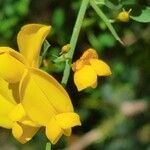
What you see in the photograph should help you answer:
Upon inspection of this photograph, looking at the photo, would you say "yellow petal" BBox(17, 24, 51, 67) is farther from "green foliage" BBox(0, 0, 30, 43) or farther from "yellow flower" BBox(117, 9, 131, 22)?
"green foliage" BBox(0, 0, 30, 43)

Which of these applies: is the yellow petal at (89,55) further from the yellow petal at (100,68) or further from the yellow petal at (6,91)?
the yellow petal at (6,91)

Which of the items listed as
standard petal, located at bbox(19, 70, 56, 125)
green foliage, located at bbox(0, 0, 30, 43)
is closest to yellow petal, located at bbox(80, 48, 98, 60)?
standard petal, located at bbox(19, 70, 56, 125)

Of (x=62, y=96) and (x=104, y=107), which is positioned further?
(x=104, y=107)

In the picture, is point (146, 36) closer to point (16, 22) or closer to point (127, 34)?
point (127, 34)

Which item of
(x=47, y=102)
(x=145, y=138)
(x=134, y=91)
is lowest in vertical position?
(x=145, y=138)

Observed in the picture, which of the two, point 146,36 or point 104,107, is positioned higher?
point 146,36

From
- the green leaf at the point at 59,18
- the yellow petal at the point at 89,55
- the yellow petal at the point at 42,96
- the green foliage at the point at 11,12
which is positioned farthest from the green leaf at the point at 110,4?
the green leaf at the point at 59,18

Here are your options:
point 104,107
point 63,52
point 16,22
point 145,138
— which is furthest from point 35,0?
point 63,52
